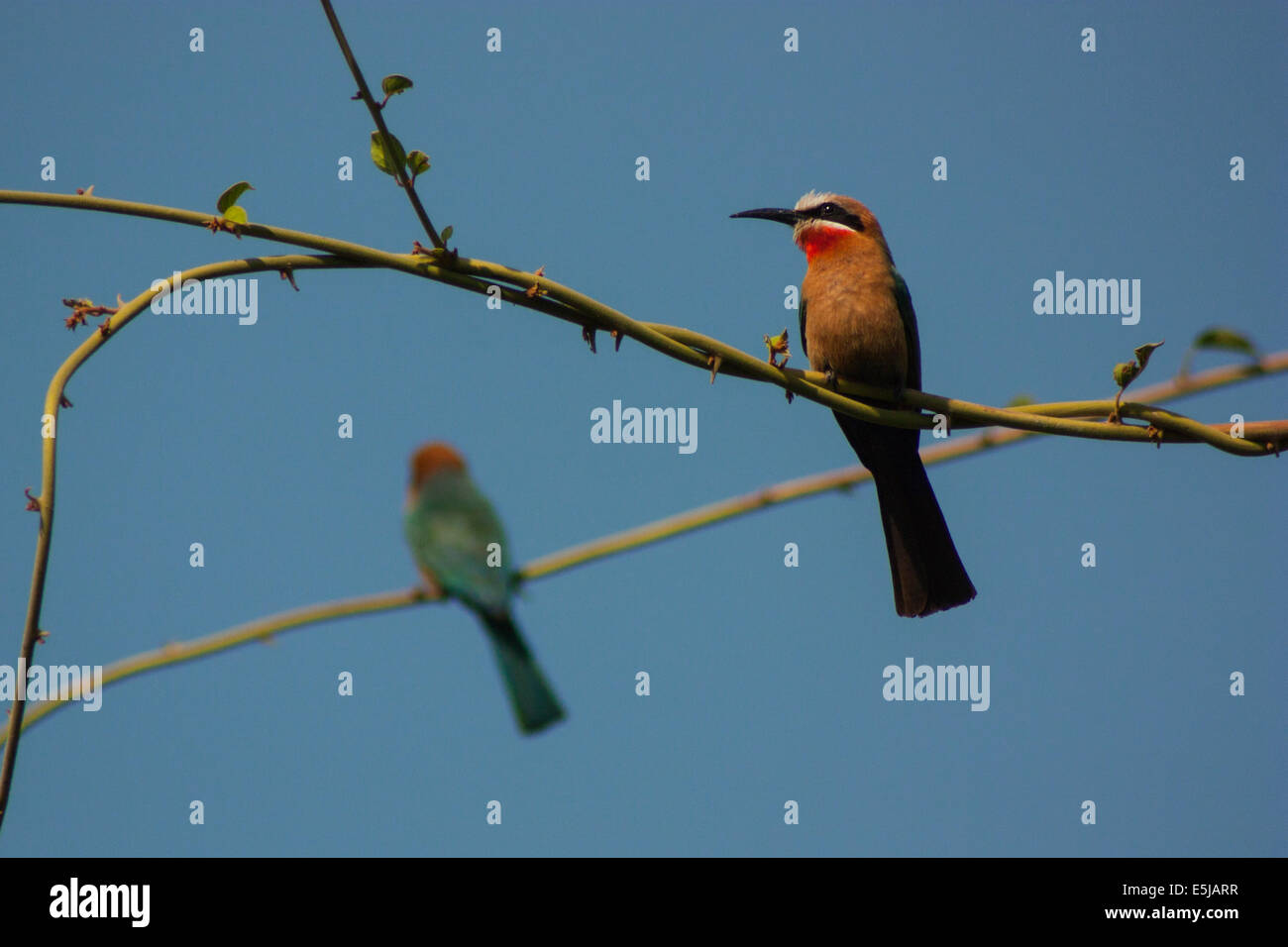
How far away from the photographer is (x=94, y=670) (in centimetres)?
173

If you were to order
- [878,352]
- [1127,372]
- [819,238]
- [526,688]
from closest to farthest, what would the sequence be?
[526,688] → [1127,372] → [878,352] → [819,238]

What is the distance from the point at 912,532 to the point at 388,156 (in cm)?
219

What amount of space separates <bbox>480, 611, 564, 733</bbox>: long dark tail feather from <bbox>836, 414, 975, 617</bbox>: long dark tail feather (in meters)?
2.45

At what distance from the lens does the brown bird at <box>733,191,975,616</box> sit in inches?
138

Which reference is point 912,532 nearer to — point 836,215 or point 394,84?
point 836,215

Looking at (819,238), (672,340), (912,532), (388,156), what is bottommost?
(912,532)

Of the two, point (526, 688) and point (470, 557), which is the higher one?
point (470, 557)

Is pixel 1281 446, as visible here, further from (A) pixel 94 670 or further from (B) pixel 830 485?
(A) pixel 94 670

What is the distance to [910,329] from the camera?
4.05 metres

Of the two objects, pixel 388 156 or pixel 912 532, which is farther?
pixel 912 532

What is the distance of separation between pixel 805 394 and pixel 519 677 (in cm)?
119

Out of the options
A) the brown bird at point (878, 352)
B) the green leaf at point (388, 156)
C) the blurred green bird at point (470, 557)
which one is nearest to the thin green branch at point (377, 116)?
the green leaf at point (388, 156)

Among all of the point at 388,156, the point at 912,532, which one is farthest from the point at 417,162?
the point at 912,532

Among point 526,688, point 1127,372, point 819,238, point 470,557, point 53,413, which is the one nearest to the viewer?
point 526,688
